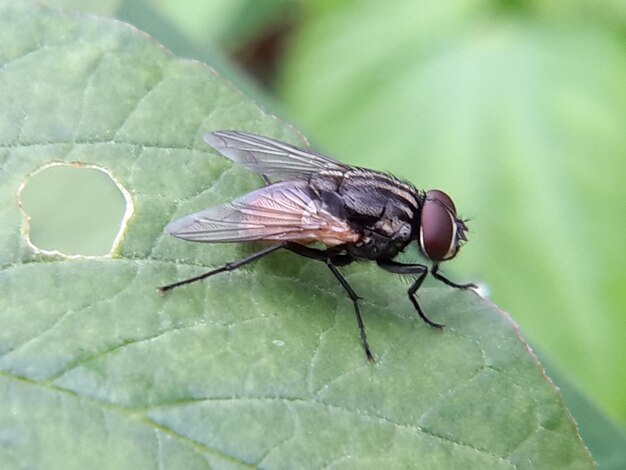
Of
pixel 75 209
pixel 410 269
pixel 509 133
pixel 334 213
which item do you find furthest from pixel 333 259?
pixel 509 133

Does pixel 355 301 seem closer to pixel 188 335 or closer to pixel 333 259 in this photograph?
pixel 333 259

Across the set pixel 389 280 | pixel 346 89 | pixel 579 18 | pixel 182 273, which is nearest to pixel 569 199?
pixel 579 18

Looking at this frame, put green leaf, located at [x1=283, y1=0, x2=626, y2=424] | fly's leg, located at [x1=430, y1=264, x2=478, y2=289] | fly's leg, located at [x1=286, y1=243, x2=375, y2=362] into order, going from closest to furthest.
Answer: fly's leg, located at [x1=286, y1=243, x2=375, y2=362] → fly's leg, located at [x1=430, y1=264, x2=478, y2=289] → green leaf, located at [x1=283, y1=0, x2=626, y2=424]

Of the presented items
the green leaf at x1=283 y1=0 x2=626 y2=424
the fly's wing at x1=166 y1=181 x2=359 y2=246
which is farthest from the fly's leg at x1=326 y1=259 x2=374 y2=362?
the green leaf at x1=283 y1=0 x2=626 y2=424

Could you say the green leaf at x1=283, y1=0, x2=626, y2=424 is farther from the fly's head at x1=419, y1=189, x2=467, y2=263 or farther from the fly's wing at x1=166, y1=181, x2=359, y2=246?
the fly's wing at x1=166, y1=181, x2=359, y2=246

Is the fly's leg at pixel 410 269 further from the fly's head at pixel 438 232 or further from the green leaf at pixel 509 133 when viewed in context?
the green leaf at pixel 509 133
